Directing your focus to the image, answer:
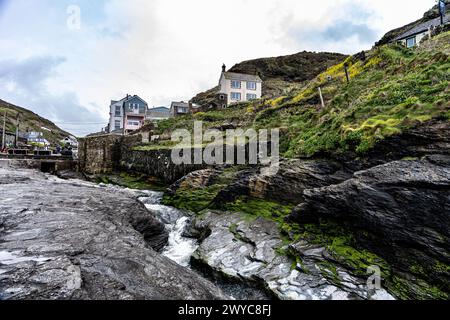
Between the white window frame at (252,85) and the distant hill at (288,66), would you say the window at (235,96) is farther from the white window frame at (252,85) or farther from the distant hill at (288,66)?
the distant hill at (288,66)

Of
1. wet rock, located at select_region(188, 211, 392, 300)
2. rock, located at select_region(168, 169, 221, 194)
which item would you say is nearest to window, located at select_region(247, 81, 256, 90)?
rock, located at select_region(168, 169, 221, 194)

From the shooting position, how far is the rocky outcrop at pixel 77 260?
16.6 feet

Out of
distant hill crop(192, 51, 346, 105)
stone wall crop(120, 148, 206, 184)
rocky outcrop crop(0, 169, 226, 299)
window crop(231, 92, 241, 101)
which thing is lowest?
rocky outcrop crop(0, 169, 226, 299)

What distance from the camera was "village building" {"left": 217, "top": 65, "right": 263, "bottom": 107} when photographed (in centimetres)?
6034

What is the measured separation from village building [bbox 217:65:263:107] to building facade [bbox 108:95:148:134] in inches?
866

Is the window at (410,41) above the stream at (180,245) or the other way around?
above

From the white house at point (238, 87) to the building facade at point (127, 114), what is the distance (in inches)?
880

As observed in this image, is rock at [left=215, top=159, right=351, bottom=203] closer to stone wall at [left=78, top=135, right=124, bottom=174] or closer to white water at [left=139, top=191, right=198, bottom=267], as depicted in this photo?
white water at [left=139, top=191, right=198, bottom=267]

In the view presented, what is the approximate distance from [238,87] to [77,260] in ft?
195

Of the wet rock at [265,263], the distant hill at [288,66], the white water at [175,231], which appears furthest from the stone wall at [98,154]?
the distant hill at [288,66]

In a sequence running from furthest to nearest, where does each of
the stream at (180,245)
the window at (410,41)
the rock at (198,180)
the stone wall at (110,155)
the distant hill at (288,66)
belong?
the distant hill at (288,66) → the window at (410,41) → the stone wall at (110,155) → the rock at (198,180) → the stream at (180,245)

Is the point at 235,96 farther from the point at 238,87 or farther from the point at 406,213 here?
the point at 406,213
